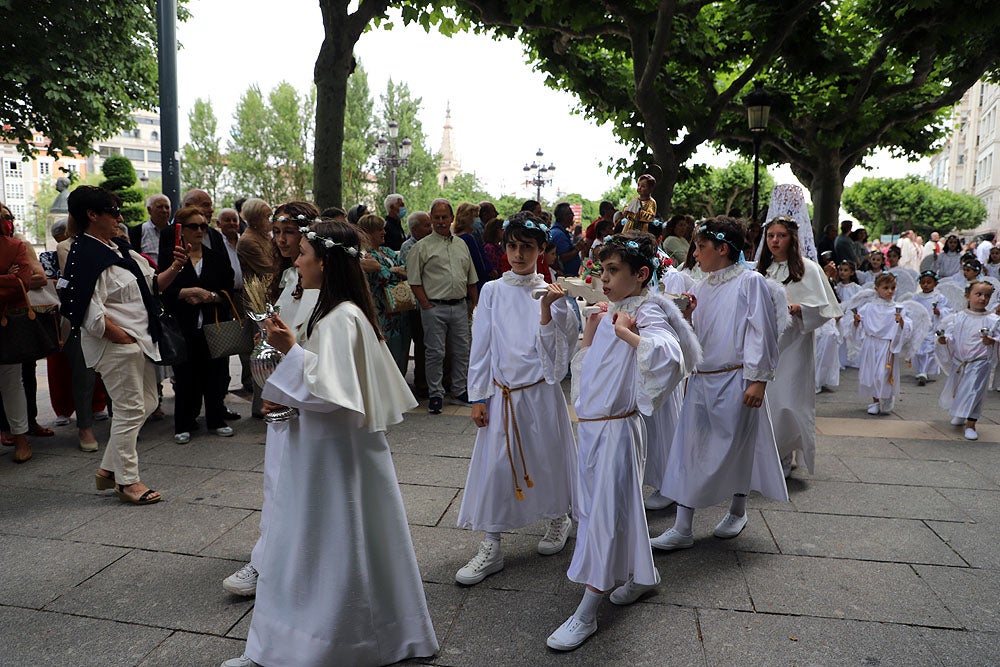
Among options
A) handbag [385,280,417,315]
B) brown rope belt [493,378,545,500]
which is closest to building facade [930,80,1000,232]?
handbag [385,280,417,315]

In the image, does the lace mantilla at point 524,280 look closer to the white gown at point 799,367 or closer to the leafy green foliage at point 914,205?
the white gown at point 799,367

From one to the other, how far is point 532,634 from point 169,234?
16.0ft

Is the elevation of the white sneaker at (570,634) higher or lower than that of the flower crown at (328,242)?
lower

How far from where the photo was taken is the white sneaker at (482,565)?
12.0 ft

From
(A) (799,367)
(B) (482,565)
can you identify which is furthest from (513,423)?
(A) (799,367)

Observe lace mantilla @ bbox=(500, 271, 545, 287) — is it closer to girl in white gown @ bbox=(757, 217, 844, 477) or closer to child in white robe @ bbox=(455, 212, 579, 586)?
child in white robe @ bbox=(455, 212, 579, 586)

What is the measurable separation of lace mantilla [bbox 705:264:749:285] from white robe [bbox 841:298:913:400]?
15.8 ft

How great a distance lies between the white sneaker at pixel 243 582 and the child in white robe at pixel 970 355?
6.60 meters

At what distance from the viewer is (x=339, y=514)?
2.79m

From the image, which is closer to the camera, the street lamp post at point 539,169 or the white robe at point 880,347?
the white robe at point 880,347

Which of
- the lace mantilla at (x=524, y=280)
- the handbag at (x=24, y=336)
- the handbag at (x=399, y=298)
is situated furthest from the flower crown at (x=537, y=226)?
the handbag at (x=24, y=336)

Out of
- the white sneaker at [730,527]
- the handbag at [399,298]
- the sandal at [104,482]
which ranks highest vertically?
the handbag at [399,298]

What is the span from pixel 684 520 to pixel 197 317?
14.8 feet

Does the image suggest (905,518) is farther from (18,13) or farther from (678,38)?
(18,13)
